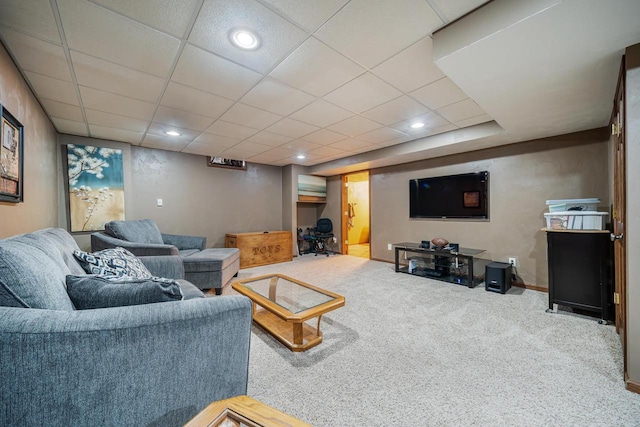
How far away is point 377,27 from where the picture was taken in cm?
159

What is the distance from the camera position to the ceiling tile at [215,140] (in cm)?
374

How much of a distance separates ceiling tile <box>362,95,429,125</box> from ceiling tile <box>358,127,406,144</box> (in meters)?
0.36

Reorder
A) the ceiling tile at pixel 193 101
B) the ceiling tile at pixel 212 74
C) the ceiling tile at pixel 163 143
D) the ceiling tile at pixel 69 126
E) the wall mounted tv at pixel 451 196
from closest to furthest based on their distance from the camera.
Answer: the ceiling tile at pixel 212 74, the ceiling tile at pixel 193 101, the ceiling tile at pixel 69 126, the ceiling tile at pixel 163 143, the wall mounted tv at pixel 451 196

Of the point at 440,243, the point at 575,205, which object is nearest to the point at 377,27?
the point at 575,205

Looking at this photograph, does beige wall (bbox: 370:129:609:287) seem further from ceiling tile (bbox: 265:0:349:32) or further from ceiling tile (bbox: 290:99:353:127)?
ceiling tile (bbox: 265:0:349:32)

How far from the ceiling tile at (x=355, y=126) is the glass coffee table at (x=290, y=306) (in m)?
1.99

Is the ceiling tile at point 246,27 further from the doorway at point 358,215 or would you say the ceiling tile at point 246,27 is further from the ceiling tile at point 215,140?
the doorway at point 358,215

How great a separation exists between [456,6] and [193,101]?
232 centimetres

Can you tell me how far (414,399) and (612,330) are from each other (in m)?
2.14

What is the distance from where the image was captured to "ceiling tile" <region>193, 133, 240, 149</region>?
3.74 meters

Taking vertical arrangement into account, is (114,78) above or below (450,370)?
above

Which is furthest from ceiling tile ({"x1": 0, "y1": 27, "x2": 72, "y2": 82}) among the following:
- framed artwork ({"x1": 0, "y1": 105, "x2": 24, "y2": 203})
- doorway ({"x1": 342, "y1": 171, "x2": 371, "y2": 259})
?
doorway ({"x1": 342, "y1": 171, "x2": 371, "y2": 259})

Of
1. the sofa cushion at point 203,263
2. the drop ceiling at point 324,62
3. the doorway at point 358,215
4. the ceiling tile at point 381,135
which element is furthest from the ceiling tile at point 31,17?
the doorway at point 358,215

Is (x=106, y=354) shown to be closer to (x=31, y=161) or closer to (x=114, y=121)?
(x=31, y=161)
